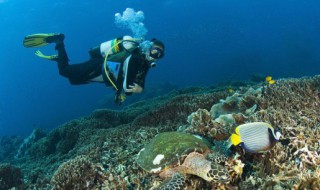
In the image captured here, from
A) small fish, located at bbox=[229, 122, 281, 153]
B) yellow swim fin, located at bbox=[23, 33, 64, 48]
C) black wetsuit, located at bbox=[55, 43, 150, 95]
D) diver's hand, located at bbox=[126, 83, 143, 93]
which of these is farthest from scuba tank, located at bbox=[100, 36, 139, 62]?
small fish, located at bbox=[229, 122, 281, 153]

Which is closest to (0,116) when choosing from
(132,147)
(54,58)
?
(54,58)

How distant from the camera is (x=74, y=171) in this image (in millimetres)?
4273

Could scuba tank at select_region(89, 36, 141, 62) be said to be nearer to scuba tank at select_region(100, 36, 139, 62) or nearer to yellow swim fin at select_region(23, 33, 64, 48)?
scuba tank at select_region(100, 36, 139, 62)

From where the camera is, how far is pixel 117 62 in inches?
289

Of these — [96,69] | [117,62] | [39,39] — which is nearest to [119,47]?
[117,62]

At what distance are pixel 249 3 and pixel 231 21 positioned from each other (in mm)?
12301

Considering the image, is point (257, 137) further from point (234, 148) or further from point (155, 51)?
point (155, 51)

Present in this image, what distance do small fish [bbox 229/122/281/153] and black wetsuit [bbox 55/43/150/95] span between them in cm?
390

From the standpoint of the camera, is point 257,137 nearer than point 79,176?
Yes

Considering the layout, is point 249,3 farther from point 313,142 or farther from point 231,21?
point 313,142

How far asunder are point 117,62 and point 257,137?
5.04 m

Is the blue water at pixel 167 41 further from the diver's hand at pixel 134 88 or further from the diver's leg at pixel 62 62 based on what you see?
the diver's hand at pixel 134 88

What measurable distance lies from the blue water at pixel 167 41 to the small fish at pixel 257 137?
147 feet

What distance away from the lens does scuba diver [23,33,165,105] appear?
6.52 metres
